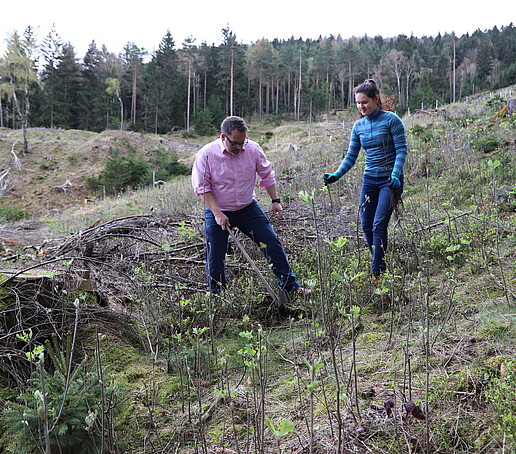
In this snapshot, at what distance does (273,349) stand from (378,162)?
2059 mm

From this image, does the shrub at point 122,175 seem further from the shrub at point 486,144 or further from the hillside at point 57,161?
the shrub at point 486,144

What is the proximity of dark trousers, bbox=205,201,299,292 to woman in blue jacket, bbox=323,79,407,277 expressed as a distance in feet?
2.52

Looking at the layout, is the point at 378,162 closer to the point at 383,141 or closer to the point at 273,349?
the point at 383,141

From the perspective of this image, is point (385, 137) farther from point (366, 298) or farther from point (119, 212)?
point (119, 212)

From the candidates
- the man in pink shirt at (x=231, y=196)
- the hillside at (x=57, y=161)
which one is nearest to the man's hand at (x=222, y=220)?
the man in pink shirt at (x=231, y=196)

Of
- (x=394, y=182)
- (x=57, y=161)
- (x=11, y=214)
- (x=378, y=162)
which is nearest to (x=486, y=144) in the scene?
(x=378, y=162)

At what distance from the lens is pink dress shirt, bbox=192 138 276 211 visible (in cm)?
341

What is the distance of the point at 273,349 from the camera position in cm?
272

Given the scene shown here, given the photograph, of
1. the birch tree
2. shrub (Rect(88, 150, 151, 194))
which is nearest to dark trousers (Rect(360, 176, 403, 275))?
shrub (Rect(88, 150, 151, 194))

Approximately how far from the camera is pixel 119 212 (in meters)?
12.6

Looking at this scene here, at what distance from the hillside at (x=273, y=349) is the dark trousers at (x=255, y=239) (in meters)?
0.22

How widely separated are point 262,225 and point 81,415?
2288 mm

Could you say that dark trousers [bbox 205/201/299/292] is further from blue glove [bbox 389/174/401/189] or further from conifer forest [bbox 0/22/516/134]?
conifer forest [bbox 0/22/516/134]

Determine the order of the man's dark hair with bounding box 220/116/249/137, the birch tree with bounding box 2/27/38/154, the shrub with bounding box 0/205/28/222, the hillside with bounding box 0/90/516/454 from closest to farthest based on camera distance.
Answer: the hillside with bounding box 0/90/516/454
the man's dark hair with bounding box 220/116/249/137
the shrub with bounding box 0/205/28/222
the birch tree with bounding box 2/27/38/154
